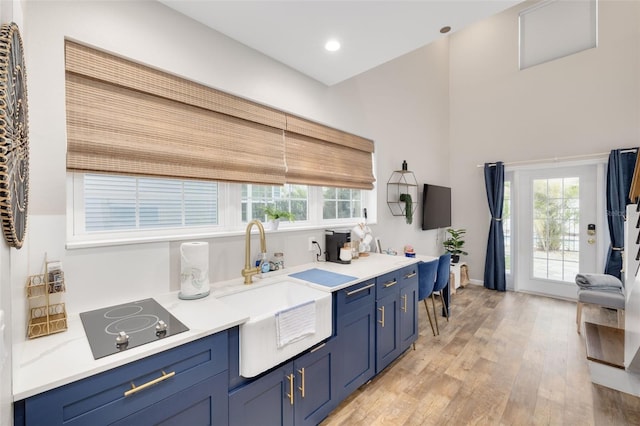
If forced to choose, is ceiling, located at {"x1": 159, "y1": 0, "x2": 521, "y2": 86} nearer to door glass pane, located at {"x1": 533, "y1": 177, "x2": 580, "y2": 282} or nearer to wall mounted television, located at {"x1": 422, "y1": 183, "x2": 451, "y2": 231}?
wall mounted television, located at {"x1": 422, "y1": 183, "x2": 451, "y2": 231}

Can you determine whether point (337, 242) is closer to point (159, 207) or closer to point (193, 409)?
point (159, 207)

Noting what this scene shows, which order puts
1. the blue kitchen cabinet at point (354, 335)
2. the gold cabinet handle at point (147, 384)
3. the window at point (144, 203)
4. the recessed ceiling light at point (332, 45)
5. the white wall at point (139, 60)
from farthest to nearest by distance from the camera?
1. the recessed ceiling light at point (332, 45)
2. the blue kitchen cabinet at point (354, 335)
3. the window at point (144, 203)
4. the white wall at point (139, 60)
5. the gold cabinet handle at point (147, 384)

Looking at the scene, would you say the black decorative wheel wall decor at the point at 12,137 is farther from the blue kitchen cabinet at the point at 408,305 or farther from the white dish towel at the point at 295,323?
the blue kitchen cabinet at the point at 408,305

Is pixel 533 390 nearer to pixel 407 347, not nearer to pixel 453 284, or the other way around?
pixel 407 347

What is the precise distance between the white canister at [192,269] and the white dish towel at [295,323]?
54 centimetres

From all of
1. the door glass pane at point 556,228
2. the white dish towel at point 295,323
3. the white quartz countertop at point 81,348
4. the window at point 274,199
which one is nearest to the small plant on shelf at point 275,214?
the window at point 274,199

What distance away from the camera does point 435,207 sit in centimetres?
439

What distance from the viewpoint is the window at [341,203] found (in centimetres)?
291

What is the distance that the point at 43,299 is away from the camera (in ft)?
4.15

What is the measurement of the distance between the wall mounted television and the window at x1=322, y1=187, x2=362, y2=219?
55.0 inches

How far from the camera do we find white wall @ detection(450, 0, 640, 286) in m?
3.65

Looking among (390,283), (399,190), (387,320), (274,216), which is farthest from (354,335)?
(399,190)

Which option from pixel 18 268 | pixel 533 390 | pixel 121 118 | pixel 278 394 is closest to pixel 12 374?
pixel 18 268

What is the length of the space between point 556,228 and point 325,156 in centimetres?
392
